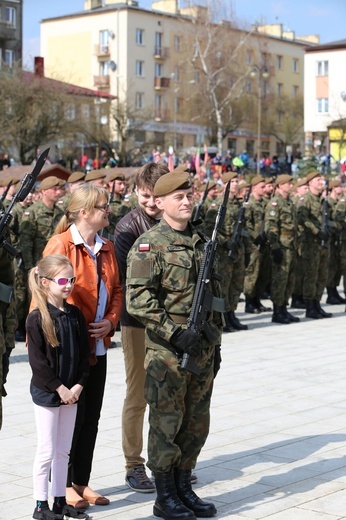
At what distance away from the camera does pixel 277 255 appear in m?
15.1

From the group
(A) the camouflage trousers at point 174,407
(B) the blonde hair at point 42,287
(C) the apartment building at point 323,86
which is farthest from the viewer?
(C) the apartment building at point 323,86

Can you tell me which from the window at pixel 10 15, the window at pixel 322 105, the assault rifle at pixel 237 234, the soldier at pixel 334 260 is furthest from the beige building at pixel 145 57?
the assault rifle at pixel 237 234

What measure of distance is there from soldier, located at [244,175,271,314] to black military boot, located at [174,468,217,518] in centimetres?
985

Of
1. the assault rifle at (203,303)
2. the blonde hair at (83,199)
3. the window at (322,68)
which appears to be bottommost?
the assault rifle at (203,303)

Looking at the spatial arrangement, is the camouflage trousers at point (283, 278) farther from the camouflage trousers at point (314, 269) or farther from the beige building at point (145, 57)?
the beige building at point (145, 57)

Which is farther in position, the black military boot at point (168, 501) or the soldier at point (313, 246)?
the soldier at point (313, 246)

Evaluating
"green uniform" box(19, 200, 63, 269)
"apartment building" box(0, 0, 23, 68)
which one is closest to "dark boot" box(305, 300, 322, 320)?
"green uniform" box(19, 200, 63, 269)

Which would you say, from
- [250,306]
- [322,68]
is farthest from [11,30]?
[250,306]

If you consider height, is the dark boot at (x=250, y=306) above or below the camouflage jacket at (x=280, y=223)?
below

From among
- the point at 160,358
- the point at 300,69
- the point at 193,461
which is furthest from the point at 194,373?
the point at 300,69

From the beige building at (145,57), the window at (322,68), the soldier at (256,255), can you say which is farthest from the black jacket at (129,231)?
the window at (322,68)

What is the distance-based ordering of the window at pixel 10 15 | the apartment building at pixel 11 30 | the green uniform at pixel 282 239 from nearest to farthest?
the green uniform at pixel 282 239, the apartment building at pixel 11 30, the window at pixel 10 15

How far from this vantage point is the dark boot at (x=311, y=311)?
15.5 metres

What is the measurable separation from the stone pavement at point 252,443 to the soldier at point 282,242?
286cm
